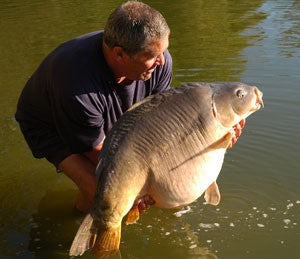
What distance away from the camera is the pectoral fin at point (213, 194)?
3.54 m

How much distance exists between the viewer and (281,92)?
6.55 m

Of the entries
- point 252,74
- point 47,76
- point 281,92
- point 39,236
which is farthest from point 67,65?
point 252,74

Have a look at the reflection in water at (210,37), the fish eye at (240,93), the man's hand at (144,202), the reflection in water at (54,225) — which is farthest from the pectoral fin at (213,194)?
the reflection in water at (210,37)

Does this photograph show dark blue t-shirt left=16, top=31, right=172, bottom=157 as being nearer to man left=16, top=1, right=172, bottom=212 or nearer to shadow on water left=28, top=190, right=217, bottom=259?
man left=16, top=1, right=172, bottom=212

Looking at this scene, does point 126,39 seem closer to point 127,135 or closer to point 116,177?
point 127,135

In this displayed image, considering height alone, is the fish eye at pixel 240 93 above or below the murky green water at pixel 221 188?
above

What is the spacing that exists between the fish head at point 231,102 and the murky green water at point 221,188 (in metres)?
1.05

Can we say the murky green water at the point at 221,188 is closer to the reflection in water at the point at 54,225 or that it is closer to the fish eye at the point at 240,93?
the reflection in water at the point at 54,225

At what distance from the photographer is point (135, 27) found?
10.8 ft

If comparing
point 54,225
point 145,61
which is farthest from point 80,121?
point 54,225

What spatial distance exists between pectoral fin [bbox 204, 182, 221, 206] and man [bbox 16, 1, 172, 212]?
1.55 feet

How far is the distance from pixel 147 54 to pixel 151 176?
720mm

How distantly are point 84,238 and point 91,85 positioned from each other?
98cm

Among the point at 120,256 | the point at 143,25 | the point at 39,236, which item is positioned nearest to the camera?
the point at 143,25
